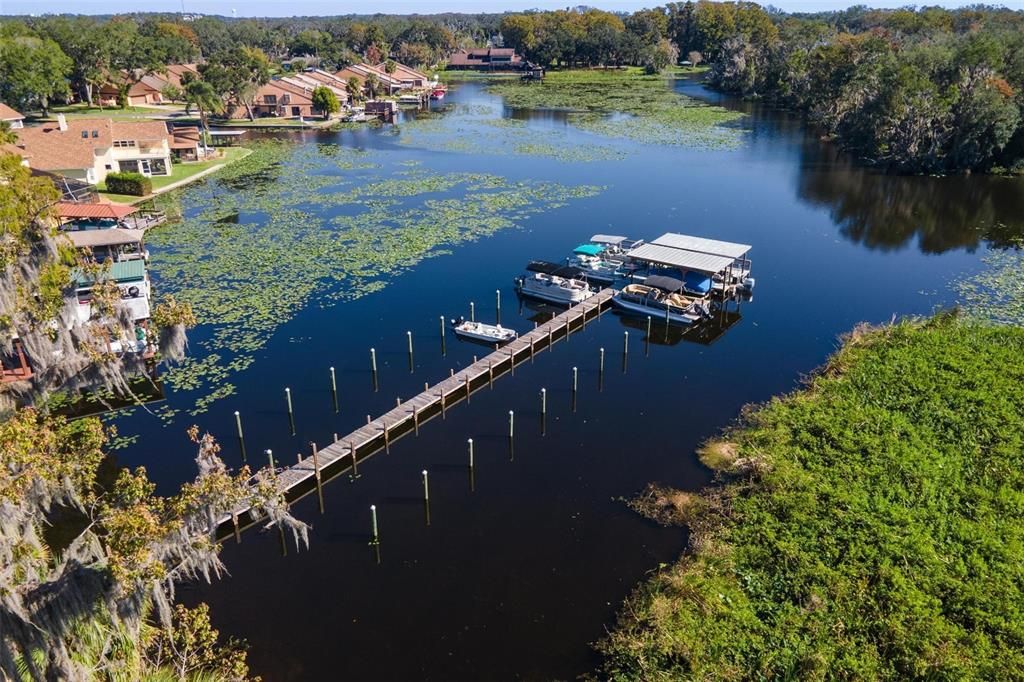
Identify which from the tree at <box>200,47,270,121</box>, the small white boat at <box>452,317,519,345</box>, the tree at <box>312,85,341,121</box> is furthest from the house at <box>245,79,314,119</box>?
the small white boat at <box>452,317,519,345</box>

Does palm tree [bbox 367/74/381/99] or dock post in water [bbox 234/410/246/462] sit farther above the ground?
palm tree [bbox 367/74/381/99]

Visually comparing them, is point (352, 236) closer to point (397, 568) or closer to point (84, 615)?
point (397, 568)

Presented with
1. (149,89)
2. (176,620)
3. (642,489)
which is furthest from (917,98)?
(149,89)

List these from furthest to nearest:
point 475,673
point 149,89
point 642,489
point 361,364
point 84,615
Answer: point 149,89 < point 361,364 < point 642,489 < point 475,673 < point 84,615

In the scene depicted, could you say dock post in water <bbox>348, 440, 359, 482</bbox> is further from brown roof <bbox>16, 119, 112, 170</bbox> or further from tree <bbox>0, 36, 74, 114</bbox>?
tree <bbox>0, 36, 74, 114</bbox>

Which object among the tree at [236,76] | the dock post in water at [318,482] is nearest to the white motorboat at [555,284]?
the dock post in water at [318,482]

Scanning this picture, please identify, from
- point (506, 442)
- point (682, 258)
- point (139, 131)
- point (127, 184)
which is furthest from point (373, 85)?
point (506, 442)

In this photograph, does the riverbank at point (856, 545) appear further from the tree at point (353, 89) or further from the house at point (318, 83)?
the tree at point (353, 89)
